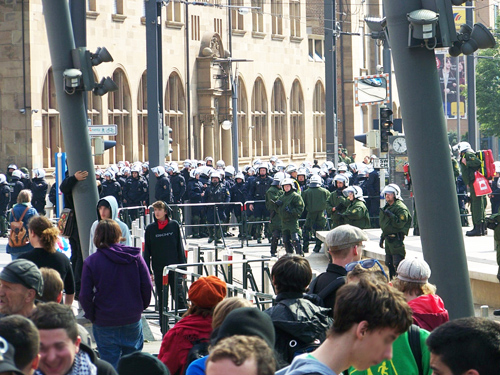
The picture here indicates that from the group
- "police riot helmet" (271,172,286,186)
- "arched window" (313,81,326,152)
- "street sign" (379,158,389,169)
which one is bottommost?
"police riot helmet" (271,172,286,186)

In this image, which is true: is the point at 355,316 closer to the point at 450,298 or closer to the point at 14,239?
the point at 450,298

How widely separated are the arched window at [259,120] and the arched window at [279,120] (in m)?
1.08

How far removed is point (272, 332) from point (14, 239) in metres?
7.93

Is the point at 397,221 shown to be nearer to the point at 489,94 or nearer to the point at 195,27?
the point at 195,27

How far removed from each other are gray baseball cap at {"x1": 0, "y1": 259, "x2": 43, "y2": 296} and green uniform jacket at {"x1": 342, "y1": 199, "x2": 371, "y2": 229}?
13.4 metres

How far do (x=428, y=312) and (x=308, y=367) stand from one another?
2.35 meters

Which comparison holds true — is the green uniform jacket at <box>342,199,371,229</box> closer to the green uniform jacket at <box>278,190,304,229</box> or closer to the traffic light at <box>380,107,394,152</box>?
the green uniform jacket at <box>278,190,304,229</box>

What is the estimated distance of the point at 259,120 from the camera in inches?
2068

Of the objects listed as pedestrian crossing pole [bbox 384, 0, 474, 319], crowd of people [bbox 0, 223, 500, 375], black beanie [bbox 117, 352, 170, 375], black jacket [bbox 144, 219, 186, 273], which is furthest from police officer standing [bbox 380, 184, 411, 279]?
black beanie [bbox 117, 352, 170, 375]

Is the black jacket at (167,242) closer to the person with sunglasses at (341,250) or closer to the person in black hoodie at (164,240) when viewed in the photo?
the person in black hoodie at (164,240)

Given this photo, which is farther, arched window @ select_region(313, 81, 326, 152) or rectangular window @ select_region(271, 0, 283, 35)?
arched window @ select_region(313, 81, 326, 152)

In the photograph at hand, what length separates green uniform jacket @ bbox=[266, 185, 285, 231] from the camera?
21656mm

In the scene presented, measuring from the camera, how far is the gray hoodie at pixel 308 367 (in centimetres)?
362

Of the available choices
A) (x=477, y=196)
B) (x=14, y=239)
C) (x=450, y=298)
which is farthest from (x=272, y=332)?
(x=477, y=196)
